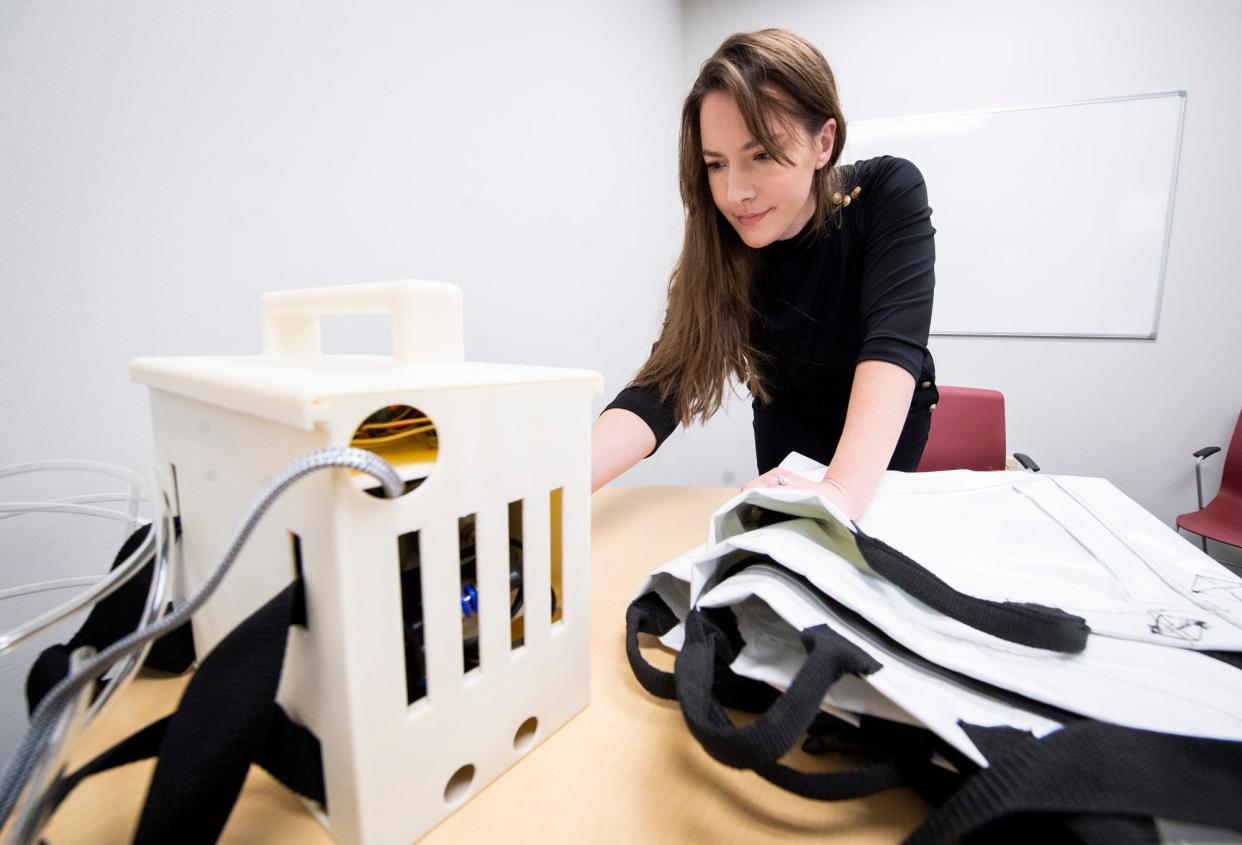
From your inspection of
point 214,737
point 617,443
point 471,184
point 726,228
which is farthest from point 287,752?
point 471,184

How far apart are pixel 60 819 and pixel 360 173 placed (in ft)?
3.01

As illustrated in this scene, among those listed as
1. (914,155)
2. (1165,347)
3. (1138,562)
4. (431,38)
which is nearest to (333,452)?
(1138,562)

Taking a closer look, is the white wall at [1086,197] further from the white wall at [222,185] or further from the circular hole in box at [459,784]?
the circular hole in box at [459,784]

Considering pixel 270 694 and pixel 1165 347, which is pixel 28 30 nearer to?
pixel 270 694

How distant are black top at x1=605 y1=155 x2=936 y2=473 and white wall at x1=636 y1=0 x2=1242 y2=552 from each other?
49.1 inches

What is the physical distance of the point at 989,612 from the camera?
1.16 ft

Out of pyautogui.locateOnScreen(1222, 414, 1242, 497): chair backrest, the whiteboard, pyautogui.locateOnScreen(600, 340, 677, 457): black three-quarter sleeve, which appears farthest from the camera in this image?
the whiteboard

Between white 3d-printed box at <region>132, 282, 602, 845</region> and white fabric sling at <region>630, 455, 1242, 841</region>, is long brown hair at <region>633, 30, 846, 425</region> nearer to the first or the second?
white fabric sling at <region>630, 455, 1242, 841</region>

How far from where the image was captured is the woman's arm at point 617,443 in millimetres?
754

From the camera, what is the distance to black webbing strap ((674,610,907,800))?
28 cm

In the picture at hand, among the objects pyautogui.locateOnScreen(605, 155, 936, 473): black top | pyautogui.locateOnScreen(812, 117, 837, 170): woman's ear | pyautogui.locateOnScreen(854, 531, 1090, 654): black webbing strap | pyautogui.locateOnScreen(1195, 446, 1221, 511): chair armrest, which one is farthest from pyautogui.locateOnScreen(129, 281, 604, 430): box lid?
pyautogui.locateOnScreen(1195, 446, 1221, 511): chair armrest

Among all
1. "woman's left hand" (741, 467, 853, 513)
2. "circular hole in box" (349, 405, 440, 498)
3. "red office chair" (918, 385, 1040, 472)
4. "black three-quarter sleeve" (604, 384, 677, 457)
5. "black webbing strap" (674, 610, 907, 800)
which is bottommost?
"red office chair" (918, 385, 1040, 472)

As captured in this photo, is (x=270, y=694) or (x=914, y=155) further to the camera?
(x=914, y=155)

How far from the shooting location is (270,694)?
0.27m
